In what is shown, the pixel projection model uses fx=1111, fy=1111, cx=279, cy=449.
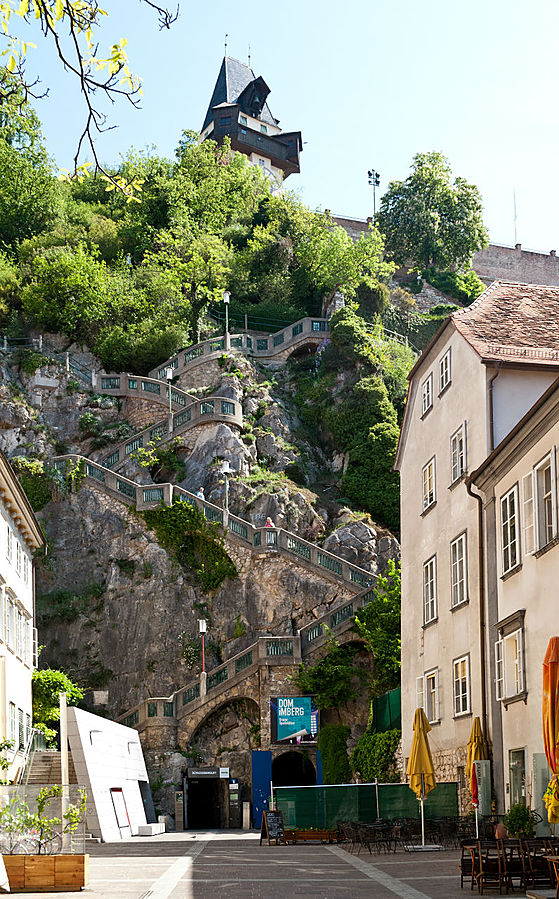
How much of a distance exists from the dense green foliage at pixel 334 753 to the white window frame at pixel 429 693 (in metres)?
9.88

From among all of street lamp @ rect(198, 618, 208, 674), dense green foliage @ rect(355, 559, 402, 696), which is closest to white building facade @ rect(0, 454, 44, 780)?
street lamp @ rect(198, 618, 208, 674)

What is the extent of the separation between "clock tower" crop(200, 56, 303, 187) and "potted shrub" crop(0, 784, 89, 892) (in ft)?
265

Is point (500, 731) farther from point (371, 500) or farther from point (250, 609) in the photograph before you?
point (371, 500)

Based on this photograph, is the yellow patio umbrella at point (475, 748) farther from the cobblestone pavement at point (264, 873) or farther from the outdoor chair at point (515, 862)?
the outdoor chair at point (515, 862)

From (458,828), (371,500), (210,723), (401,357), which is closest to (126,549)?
(210,723)

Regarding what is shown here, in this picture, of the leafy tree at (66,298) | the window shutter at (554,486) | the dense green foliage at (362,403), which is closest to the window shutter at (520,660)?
the window shutter at (554,486)

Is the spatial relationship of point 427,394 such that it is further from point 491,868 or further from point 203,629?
point 491,868

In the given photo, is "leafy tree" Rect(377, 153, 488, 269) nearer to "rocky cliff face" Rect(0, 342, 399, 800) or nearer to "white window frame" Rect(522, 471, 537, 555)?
"rocky cliff face" Rect(0, 342, 399, 800)

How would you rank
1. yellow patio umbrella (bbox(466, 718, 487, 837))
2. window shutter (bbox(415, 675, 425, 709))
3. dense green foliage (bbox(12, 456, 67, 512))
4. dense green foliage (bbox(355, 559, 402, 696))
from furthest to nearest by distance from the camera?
dense green foliage (bbox(12, 456, 67, 512)) → dense green foliage (bbox(355, 559, 402, 696)) → window shutter (bbox(415, 675, 425, 709)) → yellow patio umbrella (bbox(466, 718, 487, 837))

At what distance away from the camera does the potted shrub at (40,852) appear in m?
15.5

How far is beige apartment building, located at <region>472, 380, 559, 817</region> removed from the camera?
18.9m

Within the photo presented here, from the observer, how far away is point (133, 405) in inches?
2212

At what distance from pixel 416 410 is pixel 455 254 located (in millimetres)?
51094

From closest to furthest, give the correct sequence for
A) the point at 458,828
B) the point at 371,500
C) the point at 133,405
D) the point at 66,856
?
the point at 66,856, the point at 458,828, the point at 371,500, the point at 133,405
